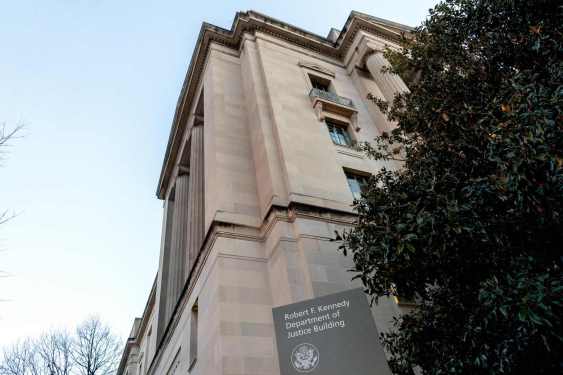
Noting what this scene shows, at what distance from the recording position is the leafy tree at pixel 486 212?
548cm

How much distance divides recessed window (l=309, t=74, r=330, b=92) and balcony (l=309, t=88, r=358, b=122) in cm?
295

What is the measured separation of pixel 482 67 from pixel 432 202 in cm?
425

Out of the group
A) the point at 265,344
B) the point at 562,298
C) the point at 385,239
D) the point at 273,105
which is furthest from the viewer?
the point at 273,105

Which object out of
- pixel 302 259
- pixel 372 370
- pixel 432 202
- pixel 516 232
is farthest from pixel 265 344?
pixel 516 232

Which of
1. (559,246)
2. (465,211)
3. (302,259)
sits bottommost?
(559,246)

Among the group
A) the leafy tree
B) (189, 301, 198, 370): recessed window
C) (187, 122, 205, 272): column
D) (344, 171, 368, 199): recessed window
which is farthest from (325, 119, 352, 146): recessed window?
(189, 301, 198, 370): recessed window

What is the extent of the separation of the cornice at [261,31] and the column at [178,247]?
15.7 ft

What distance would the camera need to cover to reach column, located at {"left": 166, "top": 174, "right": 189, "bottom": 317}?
21797 mm

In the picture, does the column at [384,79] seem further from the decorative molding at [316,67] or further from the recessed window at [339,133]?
the recessed window at [339,133]

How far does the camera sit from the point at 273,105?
57.6ft

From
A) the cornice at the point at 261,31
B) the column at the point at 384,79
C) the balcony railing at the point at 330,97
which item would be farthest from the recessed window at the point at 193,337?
the cornice at the point at 261,31

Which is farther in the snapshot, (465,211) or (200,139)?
(200,139)

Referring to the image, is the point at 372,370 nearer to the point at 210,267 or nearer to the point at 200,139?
the point at 210,267

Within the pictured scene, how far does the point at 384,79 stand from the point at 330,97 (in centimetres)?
370
